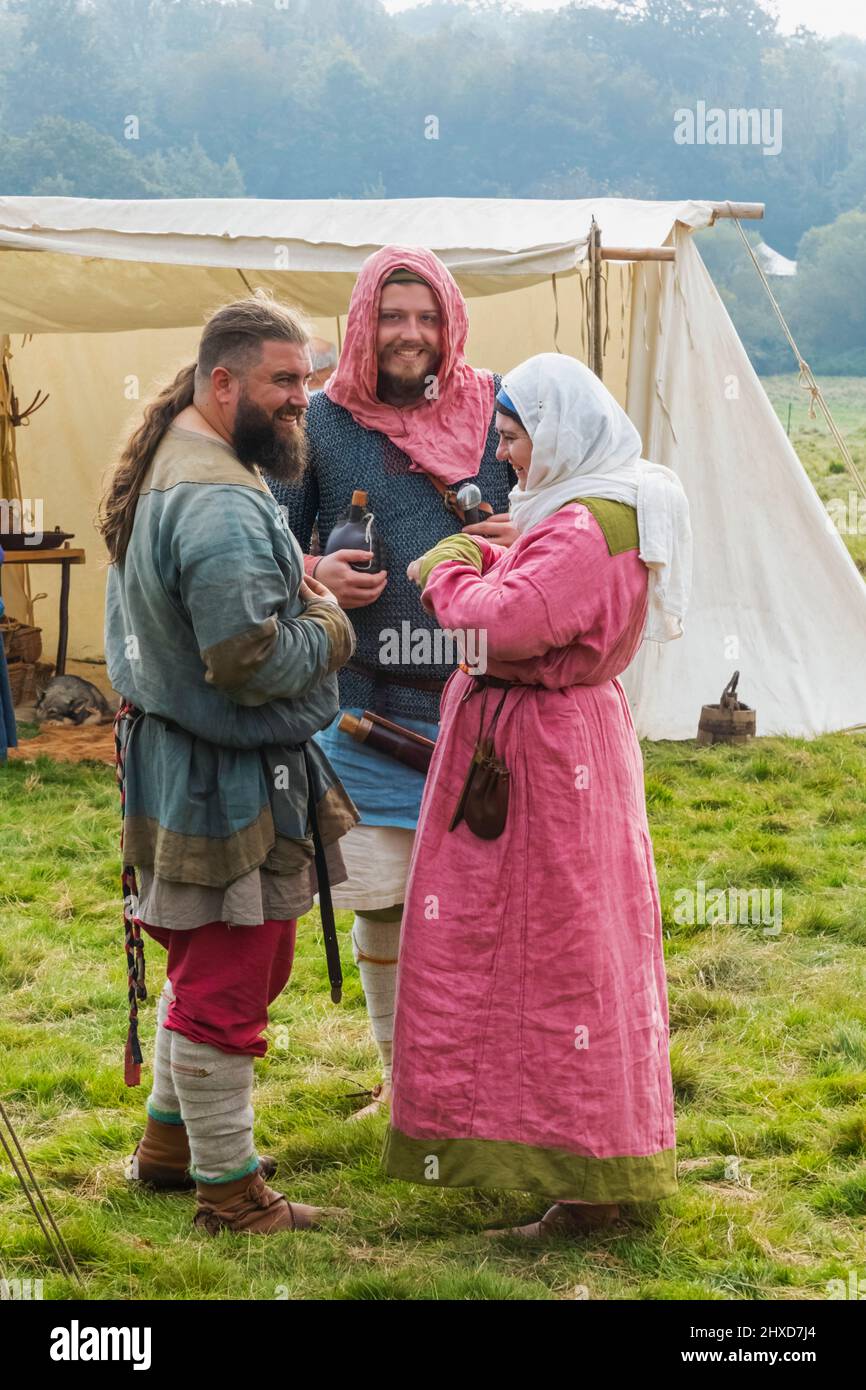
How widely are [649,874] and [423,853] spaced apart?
0.38 meters

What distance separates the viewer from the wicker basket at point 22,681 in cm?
761

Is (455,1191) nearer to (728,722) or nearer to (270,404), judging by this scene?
(270,404)

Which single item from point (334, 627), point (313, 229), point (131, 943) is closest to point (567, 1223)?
point (131, 943)

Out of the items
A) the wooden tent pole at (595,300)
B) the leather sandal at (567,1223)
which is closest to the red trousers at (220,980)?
the leather sandal at (567,1223)

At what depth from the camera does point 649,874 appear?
248 cm

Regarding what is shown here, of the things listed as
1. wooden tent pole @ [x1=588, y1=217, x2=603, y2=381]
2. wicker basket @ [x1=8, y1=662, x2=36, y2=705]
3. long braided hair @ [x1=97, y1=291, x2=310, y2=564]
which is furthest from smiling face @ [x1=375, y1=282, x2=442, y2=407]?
wicker basket @ [x1=8, y1=662, x2=36, y2=705]

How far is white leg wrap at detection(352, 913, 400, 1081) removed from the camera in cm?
284

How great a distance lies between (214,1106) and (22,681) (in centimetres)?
561

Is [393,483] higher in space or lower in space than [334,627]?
higher

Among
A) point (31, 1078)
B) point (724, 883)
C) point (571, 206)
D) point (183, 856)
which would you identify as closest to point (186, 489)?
point (183, 856)

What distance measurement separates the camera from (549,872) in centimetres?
236

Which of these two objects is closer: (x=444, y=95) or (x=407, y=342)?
(x=407, y=342)

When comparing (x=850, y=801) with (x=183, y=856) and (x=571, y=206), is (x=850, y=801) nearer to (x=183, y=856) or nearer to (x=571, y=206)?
(x=571, y=206)

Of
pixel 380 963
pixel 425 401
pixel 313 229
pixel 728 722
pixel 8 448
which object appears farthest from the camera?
pixel 8 448
